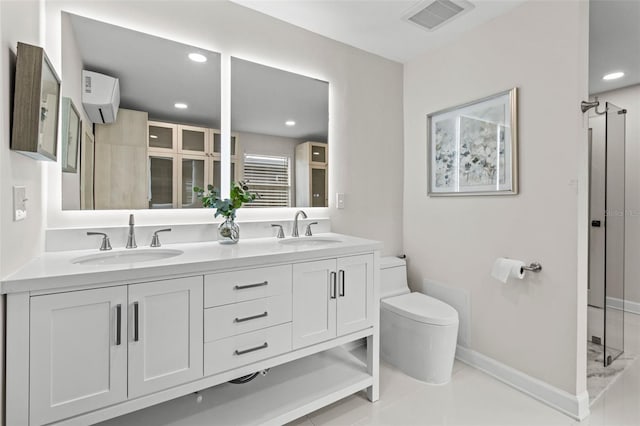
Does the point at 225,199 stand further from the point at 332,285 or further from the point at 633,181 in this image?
the point at 633,181

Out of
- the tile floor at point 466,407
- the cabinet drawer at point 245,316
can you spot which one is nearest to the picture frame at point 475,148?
the tile floor at point 466,407

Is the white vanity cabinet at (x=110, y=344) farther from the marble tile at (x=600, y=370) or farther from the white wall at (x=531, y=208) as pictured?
the marble tile at (x=600, y=370)

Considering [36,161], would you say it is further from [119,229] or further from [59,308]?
[59,308]

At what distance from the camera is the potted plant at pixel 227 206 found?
1.77 metres

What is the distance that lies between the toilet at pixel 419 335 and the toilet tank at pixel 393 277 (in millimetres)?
29

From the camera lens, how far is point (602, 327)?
7.12 ft

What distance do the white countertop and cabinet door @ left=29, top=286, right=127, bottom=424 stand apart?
0.05 meters

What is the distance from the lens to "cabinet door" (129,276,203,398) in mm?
1157

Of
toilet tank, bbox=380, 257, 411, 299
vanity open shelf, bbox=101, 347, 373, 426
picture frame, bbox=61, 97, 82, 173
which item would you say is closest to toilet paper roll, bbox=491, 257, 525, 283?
toilet tank, bbox=380, 257, 411, 299

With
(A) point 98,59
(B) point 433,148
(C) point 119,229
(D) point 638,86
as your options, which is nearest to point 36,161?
(C) point 119,229

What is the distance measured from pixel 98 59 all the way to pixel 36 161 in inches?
25.3

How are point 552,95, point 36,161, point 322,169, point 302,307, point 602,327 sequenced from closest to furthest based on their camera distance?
point 36,161
point 302,307
point 552,95
point 602,327
point 322,169

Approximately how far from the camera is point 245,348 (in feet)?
4.56

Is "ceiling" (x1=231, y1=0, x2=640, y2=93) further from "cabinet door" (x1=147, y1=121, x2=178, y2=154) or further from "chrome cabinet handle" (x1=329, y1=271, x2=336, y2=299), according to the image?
"chrome cabinet handle" (x1=329, y1=271, x2=336, y2=299)
